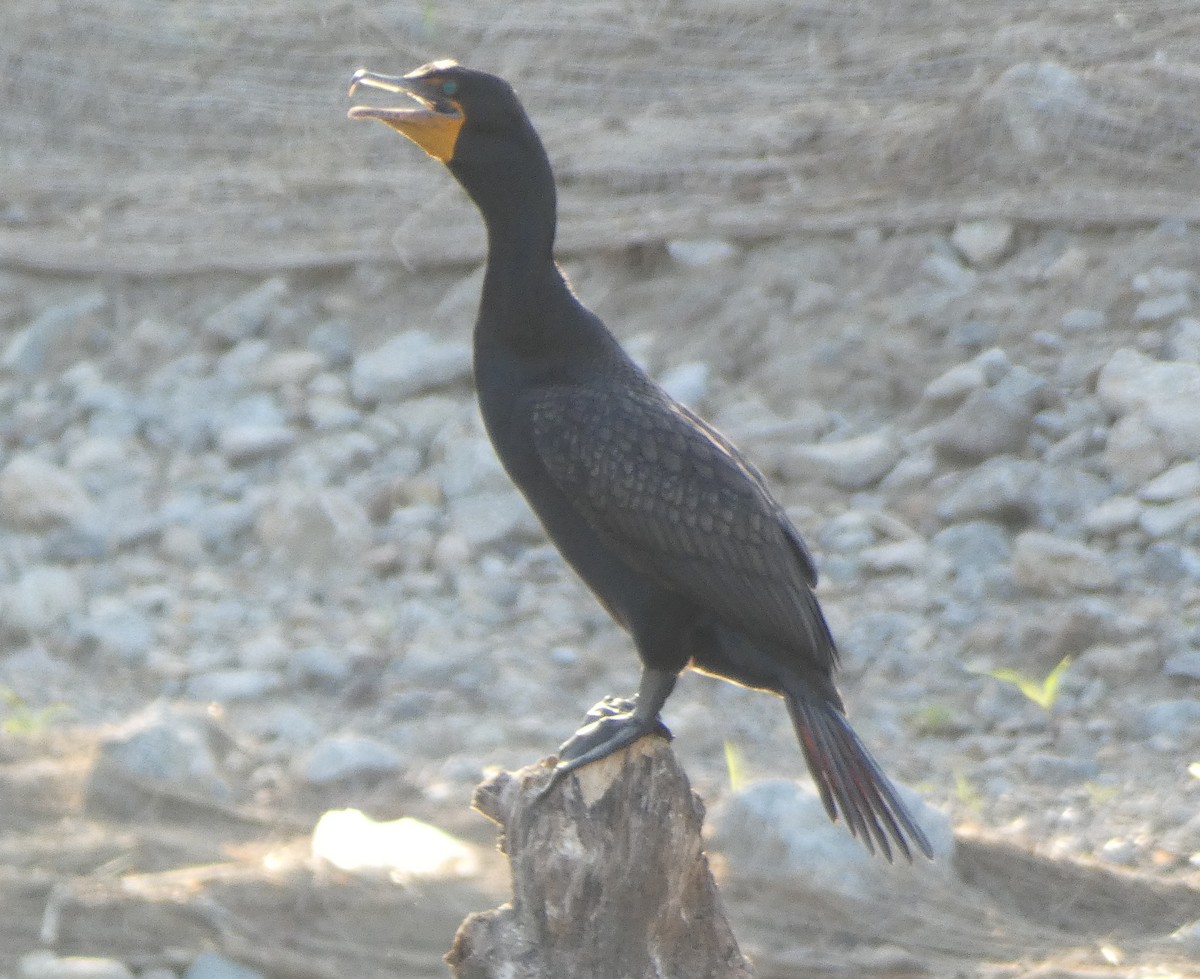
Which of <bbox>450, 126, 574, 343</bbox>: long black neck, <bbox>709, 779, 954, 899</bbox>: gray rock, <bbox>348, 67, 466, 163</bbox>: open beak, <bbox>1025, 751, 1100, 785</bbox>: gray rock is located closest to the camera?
<bbox>348, 67, 466, 163</bbox>: open beak

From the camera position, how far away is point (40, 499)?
753 cm

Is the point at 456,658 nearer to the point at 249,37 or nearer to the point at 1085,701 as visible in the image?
the point at 1085,701

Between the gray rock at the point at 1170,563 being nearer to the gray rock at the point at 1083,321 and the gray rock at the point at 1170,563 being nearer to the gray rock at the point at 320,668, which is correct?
the gray rock at the point at 1083,321

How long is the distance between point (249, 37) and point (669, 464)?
658cm

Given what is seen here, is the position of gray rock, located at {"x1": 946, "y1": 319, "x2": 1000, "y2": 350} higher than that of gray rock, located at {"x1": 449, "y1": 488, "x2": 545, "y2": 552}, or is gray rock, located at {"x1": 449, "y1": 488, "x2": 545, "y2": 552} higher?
gray rock, located at {"x1": 946, "y1": 319, "x2": 1000, "y2": 350}

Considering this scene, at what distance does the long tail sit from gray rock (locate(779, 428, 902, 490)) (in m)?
3.37

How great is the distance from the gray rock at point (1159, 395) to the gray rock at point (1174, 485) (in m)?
0.08

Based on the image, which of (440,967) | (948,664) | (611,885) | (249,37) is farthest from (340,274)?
(611,885)

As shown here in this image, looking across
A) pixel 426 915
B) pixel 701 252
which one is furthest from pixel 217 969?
pixel 701 252

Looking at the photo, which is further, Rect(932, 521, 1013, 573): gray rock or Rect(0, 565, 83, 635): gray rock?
Rect(0, 565, 83, 635): gray rock

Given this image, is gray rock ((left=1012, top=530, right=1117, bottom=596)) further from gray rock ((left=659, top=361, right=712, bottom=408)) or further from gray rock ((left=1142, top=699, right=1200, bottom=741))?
gray rock ((left=659, top=361, right=712, bottom=408))

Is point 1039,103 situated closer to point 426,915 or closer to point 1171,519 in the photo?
point 1171,519

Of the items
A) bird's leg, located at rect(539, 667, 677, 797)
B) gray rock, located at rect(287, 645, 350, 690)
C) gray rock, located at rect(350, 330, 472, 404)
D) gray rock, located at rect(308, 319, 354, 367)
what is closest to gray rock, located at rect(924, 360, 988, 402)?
gray rock, located at rect(350, 330, 472, 404)

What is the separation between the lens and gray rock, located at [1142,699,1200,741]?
18.4ft
